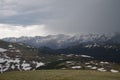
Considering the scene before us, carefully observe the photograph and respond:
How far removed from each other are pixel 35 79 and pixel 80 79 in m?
15.3

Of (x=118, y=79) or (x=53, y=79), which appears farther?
(x=118, y=79)

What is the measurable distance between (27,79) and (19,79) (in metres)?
2.71

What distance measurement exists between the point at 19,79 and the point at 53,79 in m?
11.9

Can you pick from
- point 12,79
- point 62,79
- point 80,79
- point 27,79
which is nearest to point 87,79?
point 80,79

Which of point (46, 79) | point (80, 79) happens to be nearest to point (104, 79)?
point (80, 79)

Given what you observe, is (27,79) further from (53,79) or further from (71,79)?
(71,79)

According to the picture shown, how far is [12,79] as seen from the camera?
286ft

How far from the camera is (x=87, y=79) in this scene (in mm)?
84188

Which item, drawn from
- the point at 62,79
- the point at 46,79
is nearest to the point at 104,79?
the point at 62,79

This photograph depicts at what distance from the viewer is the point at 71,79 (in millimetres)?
85500

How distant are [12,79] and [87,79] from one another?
25.6 meters

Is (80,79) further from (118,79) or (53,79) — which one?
(118,79)

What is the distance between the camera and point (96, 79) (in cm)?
8531

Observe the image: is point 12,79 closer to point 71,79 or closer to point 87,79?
point 71,79
